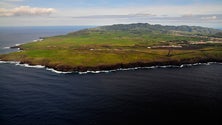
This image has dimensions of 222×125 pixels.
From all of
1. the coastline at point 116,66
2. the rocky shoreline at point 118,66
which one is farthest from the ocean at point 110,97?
the rocky shoreline at point 118,66

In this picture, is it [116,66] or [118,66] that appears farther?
[118,66]

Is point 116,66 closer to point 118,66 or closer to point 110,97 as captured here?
point 118,66

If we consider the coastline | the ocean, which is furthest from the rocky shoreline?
the ocean

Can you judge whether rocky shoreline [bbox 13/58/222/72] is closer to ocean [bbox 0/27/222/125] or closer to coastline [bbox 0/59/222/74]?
coastline [bbox 0/59/222/74]

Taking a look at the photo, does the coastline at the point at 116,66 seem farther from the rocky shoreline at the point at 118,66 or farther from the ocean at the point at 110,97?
Result: the ocean at the point at 110,97

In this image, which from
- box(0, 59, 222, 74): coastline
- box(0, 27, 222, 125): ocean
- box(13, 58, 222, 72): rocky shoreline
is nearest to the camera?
box(0, 27, 222, 125): ocean

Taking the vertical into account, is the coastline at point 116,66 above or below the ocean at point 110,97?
above

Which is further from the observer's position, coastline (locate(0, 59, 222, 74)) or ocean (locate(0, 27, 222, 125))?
coastline (locate(0, 59, 222, 74))

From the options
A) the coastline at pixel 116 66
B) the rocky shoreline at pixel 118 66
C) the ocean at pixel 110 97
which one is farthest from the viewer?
the rocky shoreline at pixel 118 66

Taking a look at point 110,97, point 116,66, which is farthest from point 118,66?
point 110,97

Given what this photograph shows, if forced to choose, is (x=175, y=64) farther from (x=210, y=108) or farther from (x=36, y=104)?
(x=36, y=104)
